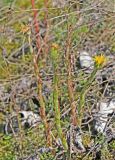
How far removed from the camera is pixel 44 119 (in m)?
1.88

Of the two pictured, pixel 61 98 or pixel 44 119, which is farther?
pixel 61 98

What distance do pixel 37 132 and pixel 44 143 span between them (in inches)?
5.4

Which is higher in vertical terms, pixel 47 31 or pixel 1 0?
pixel 1 0

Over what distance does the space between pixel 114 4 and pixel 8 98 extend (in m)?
0.70

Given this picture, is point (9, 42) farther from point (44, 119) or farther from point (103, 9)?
point (44, 119)

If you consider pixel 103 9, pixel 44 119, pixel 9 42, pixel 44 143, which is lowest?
pixel 44 143

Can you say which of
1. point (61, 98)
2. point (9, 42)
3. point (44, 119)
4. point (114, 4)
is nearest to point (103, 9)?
point (114, 4)

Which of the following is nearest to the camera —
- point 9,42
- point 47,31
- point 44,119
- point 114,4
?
point 44,119

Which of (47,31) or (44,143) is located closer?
(44,143)

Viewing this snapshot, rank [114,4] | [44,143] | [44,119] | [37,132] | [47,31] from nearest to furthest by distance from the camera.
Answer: [44,119], [44,143], [37,132], [114,4], [47,31]

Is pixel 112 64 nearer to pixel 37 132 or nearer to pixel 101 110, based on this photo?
pixel 101 110

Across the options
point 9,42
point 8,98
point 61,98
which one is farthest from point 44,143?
point 9,42

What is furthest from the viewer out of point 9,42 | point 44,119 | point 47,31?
point 9,42

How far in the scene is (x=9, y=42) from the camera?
2.95m
